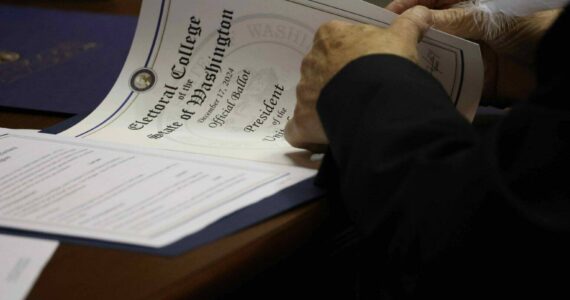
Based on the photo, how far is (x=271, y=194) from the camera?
0.52m

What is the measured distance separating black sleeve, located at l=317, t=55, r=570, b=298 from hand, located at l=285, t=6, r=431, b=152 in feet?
0.14

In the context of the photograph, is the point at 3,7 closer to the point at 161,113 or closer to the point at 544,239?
the point at 161,113

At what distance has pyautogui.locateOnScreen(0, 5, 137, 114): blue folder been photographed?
0.80m

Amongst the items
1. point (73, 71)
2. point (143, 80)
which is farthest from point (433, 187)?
point (73, 71)

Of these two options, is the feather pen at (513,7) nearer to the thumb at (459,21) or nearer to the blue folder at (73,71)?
Result: the thumb at (459,21)

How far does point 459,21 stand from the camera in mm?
683

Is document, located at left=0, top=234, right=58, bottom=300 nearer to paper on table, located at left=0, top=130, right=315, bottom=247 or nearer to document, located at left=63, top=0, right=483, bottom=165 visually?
paper on table, located at left=0, top=130, right=315, bottom=247

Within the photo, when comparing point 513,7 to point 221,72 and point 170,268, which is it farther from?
point 170,268

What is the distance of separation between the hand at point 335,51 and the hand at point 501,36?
0.07 m

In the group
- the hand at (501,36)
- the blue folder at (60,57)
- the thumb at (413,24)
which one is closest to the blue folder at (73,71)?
the blue folder at (60,57)

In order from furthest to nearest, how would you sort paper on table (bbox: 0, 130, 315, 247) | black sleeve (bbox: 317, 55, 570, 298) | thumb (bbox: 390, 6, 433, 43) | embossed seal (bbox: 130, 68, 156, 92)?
embossed seal (bbox: 130, 68, 156, 92)
thumb (bbox: 390, 6, 433, 43)
paper on table (bbox: 0, 130, 315, 247)
black sleeve (bbox: 317, 55, 570, 298)

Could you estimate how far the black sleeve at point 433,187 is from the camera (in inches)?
13.9

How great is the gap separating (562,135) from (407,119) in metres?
0.12

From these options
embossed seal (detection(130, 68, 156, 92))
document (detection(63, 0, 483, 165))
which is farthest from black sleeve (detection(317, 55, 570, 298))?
embossed seal (detection(130, 68, 156, 92))
